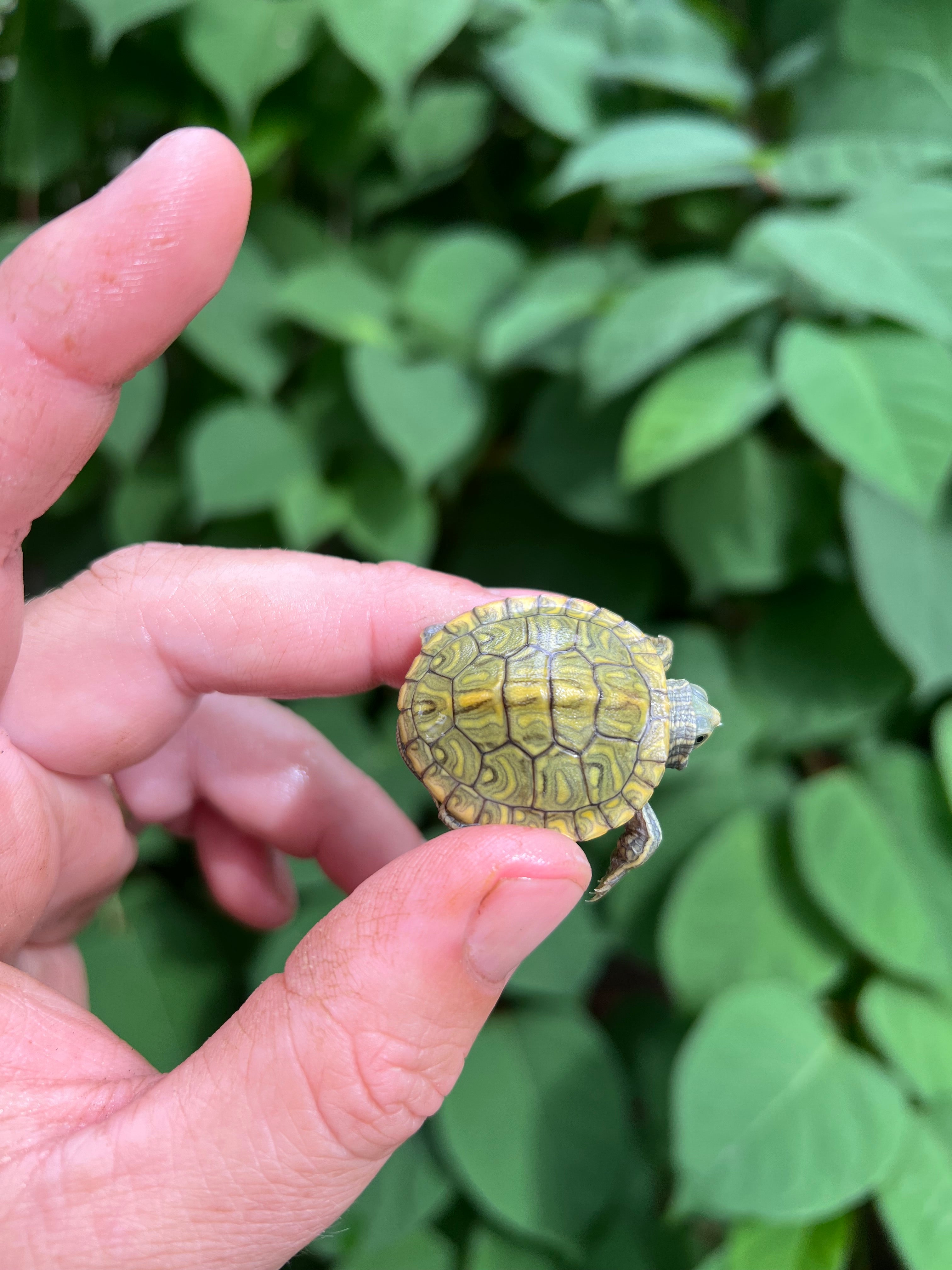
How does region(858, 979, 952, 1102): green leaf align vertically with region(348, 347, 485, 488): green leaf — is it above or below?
below

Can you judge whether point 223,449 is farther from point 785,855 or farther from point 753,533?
point 785,855

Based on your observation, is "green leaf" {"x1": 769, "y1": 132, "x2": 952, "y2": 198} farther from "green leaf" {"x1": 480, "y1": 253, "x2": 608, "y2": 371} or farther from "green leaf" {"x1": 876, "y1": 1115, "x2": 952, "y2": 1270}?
"green leaf" {"x1": 876, "y1": 1115, "x2": 952, "y2": 1270}

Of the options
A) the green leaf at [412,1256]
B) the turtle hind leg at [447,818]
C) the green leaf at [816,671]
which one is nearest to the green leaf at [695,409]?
the green leaf at [816,671]

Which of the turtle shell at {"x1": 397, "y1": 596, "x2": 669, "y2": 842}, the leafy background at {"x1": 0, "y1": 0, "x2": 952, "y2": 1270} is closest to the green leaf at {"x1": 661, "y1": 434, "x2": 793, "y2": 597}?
the leafy background at {"x1": 0, "y1": 0, "x2": 952, "y2": 1270}

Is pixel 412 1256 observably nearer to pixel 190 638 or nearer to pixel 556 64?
pixel 190 638

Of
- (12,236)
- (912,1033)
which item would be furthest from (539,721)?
(12,236)

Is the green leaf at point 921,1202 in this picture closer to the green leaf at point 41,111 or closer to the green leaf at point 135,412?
the green leaf at point 135,412

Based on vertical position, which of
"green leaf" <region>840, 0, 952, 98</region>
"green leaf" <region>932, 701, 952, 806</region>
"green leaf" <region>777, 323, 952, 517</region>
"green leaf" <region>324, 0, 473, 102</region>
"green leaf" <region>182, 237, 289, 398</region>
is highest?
"green leaf" <region>324, 0, 473, 102</region>

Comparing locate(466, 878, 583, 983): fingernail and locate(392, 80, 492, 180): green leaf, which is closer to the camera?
locate(466, 878, 583, 983): fingernail

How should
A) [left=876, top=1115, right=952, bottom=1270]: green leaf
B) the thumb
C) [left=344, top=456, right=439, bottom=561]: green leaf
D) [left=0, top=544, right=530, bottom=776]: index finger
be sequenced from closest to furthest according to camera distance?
1. the thumb
2. [left=0, top=544, right=530, bottom=776]: index finger
3. [left=876, top=1115, right=952, bottom=1270]: green leaf
4. [left=344, top=456, right=439, bottom=561]: green leaf
